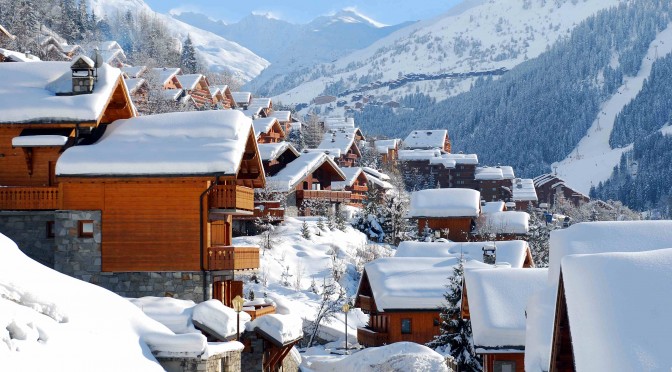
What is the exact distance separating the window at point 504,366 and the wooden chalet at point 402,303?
51.5 feet

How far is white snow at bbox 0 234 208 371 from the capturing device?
18.4 m

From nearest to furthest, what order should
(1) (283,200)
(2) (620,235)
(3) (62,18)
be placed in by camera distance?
1. (2) (620,235)
2. (1) (283,200)
3. (3) (62,18)

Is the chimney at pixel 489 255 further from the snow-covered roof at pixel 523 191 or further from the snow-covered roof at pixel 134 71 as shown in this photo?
the snow-covered roof at pixel 523 191

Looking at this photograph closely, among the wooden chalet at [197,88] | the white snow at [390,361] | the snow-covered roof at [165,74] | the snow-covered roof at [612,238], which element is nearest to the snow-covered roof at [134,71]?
the snow-covered roof at [165,74]

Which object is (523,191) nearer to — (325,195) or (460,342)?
(325,195)

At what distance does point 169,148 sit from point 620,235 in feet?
53.5

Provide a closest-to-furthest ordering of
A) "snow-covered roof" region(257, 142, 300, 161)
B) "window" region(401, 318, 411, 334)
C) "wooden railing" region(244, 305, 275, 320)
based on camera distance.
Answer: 1. "wooden railing" region(244, 305, 275, 320)
2. "window" region(401, 318, 411, 334)
3. "snow-covered roof" region(257, 142, 300, 161)

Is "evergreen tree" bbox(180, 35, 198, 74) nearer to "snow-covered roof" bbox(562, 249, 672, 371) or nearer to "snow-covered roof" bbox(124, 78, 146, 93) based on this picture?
"snow-covered roof" bbox(124, 78, 146, 93)

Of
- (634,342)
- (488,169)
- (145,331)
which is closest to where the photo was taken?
(634,342)

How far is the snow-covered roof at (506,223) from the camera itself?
79875mm

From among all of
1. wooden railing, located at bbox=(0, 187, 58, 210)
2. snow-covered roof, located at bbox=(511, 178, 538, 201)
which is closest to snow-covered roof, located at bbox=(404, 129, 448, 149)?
snow-covered roof, located at bbox=(511, 178, 538, 201)

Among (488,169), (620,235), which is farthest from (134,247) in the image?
(488,169)

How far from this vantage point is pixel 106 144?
32.2 metres

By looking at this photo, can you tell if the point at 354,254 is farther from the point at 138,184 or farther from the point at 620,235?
the point at 620,235
